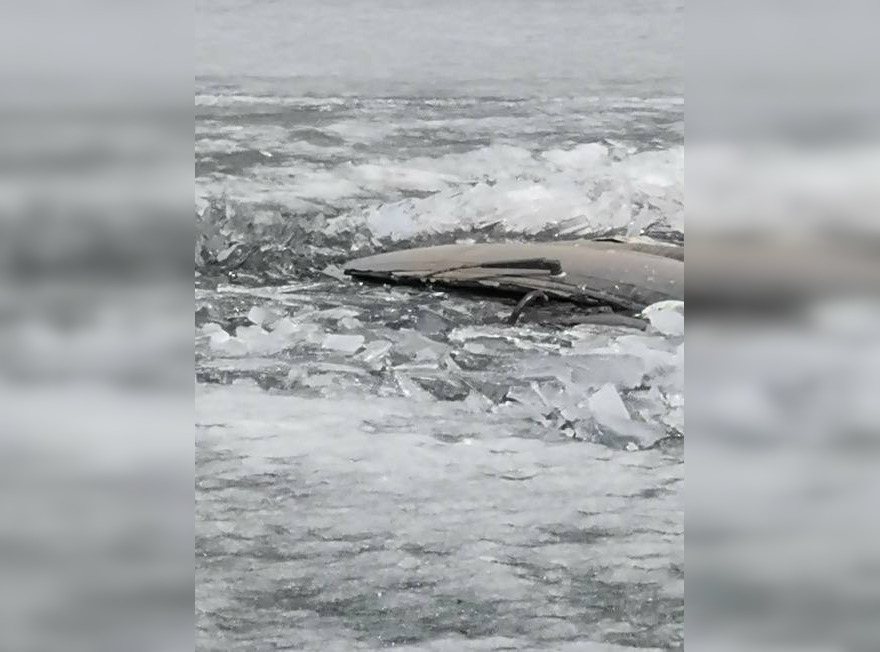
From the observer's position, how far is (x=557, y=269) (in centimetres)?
112

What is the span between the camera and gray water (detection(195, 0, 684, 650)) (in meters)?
1.10

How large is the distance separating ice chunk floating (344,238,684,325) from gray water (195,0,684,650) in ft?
0.08

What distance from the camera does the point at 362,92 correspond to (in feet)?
3.68

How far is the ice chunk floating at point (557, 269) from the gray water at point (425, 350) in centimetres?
2

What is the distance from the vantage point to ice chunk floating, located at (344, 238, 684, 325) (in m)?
1.11

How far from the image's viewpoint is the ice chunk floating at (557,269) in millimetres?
1112
